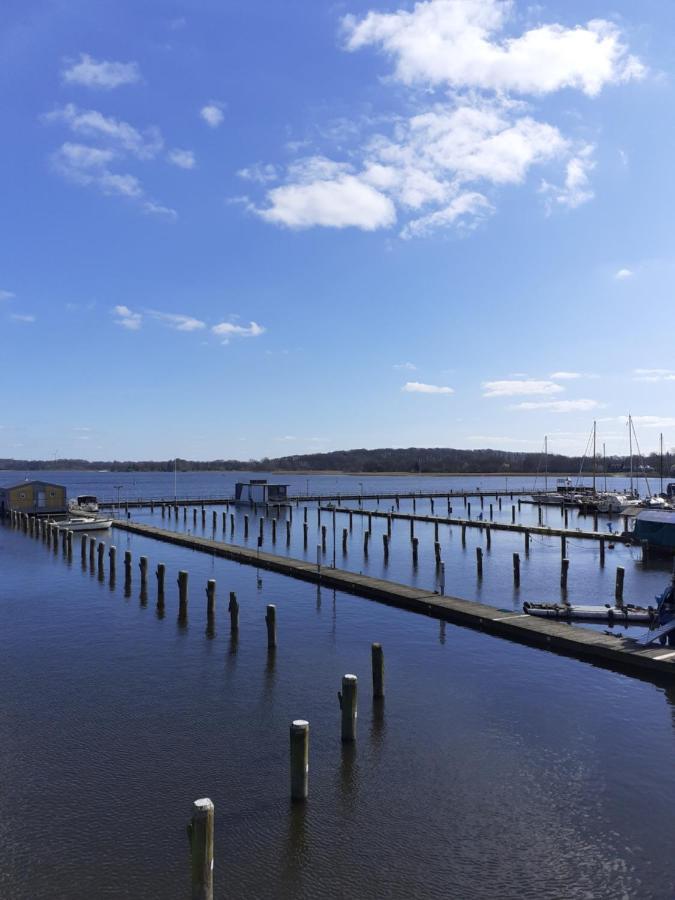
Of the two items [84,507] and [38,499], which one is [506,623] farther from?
[84,507]

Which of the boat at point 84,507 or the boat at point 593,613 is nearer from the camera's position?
the boat at point 593,613

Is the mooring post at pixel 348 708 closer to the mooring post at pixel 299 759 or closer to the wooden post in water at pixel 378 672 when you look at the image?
the mooring post at pixel 299 759

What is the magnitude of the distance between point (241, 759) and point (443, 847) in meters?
5.93

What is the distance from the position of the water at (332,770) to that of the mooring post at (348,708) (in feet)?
1.38

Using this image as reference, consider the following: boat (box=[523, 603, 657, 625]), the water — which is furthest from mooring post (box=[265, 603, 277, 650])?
boat (box=[523, 603, 657, 625])

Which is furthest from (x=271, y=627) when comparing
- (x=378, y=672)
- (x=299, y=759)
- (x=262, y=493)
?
(x=262, y=493)

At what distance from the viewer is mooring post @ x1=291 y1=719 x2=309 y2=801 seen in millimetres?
14891

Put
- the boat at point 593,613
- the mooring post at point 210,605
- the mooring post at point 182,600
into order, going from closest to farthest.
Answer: the boat at point 593,613, the mooring post at point 210,605, the mooring post at point 182,600

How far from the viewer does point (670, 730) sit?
1981cm

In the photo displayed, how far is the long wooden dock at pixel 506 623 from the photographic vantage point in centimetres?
2466

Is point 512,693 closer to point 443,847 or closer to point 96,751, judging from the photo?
point 443,847

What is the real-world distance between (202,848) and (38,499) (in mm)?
78626

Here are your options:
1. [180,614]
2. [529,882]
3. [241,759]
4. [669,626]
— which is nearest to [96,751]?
[241,759]

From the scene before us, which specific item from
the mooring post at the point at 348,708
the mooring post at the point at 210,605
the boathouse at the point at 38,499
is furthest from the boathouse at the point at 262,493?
the mooring post at the point at 348,708
